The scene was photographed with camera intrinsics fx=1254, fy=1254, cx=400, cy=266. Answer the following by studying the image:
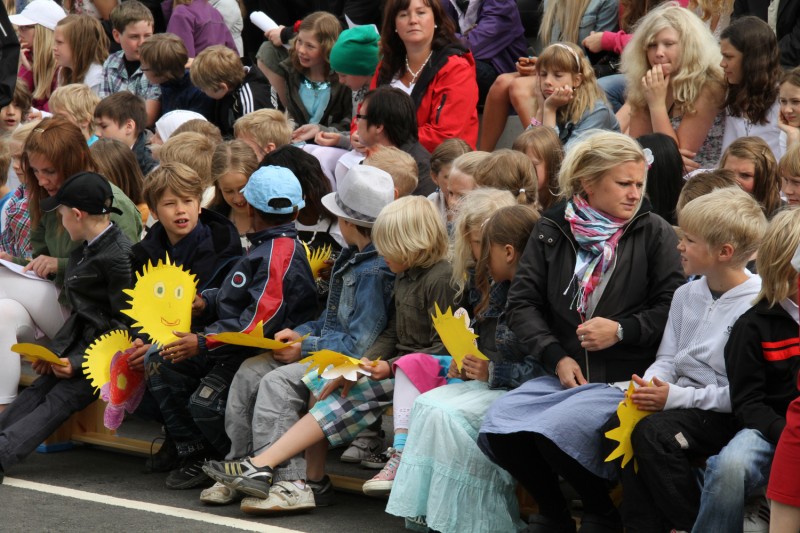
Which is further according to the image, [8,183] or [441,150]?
[8,183]

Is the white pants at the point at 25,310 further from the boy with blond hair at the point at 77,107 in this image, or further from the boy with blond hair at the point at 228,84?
the boy with blond hair at the point at 228,84

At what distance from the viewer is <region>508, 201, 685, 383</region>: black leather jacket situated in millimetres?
5125

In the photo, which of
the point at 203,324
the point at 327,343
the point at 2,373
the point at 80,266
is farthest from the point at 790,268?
the point at 2,373

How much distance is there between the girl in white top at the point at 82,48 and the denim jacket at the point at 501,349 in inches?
243

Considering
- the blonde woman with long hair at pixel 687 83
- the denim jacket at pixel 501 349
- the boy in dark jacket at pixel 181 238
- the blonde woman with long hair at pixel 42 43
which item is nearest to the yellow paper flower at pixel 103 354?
the boy in dark jacket at pixel 181 238

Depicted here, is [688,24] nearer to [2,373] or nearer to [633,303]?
[633,303]

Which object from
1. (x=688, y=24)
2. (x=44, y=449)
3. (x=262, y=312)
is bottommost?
(x=44, y=449)

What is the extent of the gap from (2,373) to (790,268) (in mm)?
4320

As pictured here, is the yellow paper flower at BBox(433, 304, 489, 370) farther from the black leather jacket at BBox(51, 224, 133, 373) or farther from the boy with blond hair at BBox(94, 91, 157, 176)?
the boy with blond hair at BBox(94, 91, 157, 176)

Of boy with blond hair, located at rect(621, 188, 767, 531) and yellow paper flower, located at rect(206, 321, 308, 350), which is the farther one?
yellow paper flower, located at rect(206, 321, 308, 350)

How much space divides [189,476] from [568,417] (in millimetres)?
2374

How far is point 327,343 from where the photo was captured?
5887 mm

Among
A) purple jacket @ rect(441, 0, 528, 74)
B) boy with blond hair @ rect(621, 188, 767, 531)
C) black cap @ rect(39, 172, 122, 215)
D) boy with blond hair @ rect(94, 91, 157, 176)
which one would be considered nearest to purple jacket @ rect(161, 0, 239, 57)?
boy with blond hair @ rect(94, 91, 157, 176)

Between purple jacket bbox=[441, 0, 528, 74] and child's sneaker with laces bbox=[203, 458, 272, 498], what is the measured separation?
4046 millimetres
